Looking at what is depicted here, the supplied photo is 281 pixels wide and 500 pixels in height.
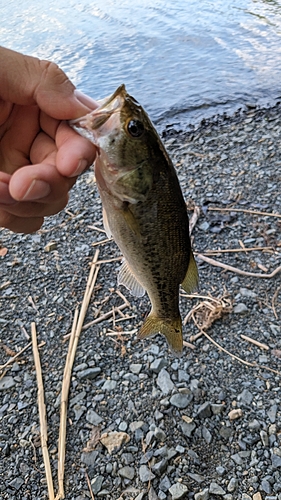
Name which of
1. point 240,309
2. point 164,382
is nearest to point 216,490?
point 164,382

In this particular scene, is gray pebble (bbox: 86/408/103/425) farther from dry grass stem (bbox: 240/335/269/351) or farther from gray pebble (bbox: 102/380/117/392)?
dry grass stem (bbox: 240/335/269/351)

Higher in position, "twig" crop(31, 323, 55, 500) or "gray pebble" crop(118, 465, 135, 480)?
"twig" crop(31, 323, 55, 500)

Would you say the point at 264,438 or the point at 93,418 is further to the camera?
the point at 93,418

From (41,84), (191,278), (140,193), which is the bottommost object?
(191,278)

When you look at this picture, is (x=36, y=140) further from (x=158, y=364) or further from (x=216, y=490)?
(x=216, y=490)

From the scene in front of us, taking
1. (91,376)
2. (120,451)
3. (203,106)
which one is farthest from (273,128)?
(120,451)

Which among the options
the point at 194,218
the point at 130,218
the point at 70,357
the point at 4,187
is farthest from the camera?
the point at 194,218

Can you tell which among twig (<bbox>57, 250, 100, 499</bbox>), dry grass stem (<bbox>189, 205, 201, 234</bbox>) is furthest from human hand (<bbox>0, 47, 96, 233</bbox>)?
dry grass stem (<bbox>189, 205, 201, 234</bbox>)
